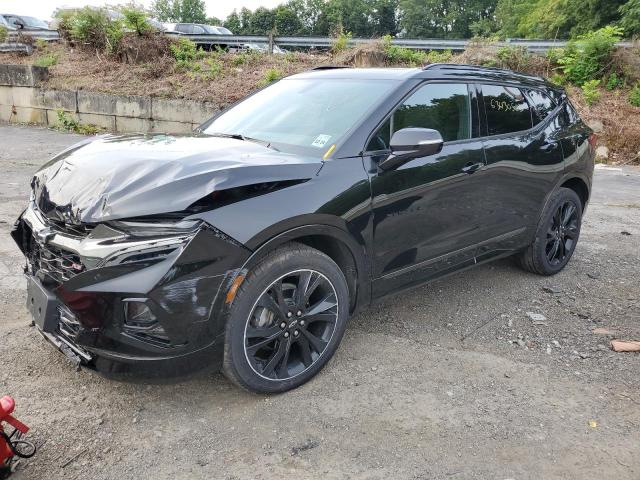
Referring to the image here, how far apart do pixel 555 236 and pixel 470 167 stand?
1.51 meters

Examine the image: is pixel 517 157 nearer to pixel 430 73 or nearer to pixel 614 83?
pixel 430 73

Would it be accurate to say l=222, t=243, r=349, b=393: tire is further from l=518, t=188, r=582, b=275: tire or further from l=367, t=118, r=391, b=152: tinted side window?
l=518, t=188, r=582, b=275: tire

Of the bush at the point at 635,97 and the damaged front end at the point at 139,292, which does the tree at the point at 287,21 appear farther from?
the damaged front end at the point at 139,292

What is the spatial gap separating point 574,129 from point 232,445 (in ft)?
13.2

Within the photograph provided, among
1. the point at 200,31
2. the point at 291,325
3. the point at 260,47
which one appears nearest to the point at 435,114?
the point at 291,325

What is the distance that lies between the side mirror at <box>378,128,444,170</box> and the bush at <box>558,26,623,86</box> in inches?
440

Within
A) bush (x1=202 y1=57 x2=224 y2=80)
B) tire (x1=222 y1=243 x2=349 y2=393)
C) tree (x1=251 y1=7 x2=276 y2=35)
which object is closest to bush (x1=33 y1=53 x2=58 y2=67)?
bush (x1=202 y1=57 x2=224 y2=80)

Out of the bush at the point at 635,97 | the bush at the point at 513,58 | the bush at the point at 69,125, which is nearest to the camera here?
the bush at the point at 635,97

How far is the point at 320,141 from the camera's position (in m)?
3.32

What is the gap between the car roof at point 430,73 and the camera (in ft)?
12.1

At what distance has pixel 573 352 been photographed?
3617 millimetres

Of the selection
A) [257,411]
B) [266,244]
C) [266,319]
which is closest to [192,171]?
[266,244]

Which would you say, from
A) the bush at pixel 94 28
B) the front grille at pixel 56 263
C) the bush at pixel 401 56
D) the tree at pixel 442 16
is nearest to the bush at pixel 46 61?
the bush at pixel 94 28

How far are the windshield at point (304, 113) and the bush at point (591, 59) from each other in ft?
35.3
